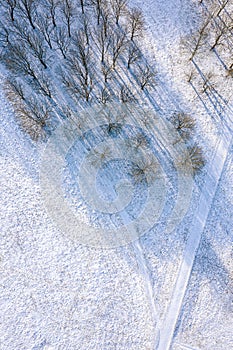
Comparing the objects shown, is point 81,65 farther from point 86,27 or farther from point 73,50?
point 86,27

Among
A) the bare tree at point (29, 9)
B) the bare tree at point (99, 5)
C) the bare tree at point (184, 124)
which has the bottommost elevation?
the bare tree at point (184, 124)

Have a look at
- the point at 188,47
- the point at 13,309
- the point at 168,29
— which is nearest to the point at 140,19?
the point at 168,29

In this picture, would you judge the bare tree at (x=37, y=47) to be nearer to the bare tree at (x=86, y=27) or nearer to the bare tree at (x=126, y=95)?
the bare tree at (x=86, y=27)

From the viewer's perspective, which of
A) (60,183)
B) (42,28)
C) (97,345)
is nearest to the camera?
(97,345)

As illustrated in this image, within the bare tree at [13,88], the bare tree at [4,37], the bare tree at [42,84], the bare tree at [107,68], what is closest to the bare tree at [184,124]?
the bare tree at [107,68]

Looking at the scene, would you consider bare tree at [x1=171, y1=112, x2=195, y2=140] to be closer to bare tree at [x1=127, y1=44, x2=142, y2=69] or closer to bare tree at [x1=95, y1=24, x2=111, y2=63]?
bare tree at [x1=127, y1=44, x2=142, y2=69]

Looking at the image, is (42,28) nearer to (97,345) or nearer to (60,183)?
(60,183)
